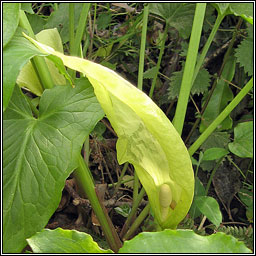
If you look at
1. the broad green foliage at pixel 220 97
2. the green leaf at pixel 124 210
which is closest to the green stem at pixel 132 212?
the green leaf at pixel 124 210

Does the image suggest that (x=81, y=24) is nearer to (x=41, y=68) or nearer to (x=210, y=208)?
(x=41, y=68)

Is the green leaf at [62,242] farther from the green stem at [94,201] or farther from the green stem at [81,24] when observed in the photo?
the green stem at [81,24]

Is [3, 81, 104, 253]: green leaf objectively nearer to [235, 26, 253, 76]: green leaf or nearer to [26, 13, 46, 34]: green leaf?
[26, 13, 46, 34]: green leaf

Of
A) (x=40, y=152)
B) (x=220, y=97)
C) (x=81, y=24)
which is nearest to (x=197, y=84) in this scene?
(x=220, y=97)

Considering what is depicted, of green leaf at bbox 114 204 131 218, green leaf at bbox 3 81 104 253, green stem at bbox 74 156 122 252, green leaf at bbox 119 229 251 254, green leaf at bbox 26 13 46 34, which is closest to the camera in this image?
green leaf at bbox 119 229 251 254

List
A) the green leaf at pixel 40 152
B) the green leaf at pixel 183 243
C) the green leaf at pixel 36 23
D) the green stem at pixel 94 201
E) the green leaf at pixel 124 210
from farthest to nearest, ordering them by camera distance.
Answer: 1. the green leaf at pixel 36 23
2. the green leaf at pixel 124 210
3. the green stem at pixel 94 201
4. the green leaf at pixel 40 152
5. the green leaf at pixel 183 243

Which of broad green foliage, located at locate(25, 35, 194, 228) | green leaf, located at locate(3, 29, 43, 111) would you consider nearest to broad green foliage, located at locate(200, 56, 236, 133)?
broad green foliage, located at locate(25, 35, 194, 228)

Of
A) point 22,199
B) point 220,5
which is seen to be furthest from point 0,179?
point 220,5
